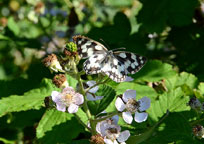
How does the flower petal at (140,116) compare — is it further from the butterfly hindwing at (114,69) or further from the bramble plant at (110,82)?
the butterfly hindwing at (114,69)

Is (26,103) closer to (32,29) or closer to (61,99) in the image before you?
(61,99)

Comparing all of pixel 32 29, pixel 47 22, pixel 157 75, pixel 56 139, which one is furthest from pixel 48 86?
pixel 32 29

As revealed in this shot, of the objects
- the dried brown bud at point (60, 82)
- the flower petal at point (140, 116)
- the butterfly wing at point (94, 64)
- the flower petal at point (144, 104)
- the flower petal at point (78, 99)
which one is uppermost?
the butterfly wing at point (94, 64)

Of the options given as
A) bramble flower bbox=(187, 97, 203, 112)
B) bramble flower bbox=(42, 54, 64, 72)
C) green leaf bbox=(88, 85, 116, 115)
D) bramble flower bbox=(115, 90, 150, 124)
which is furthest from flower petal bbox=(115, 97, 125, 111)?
bramble flower bbox=(187, 97, 203, 112)

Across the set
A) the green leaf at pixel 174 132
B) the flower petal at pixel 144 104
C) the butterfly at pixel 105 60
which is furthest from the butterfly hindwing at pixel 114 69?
the green leaf at pixel 174 132

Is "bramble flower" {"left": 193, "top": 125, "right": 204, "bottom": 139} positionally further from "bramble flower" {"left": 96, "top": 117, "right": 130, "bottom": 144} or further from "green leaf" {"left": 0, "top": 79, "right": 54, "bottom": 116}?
"green leaf" {"left": 0, "top": 79, "right": 54, "bottom": 116}

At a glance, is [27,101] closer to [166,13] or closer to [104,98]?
[104,98]
